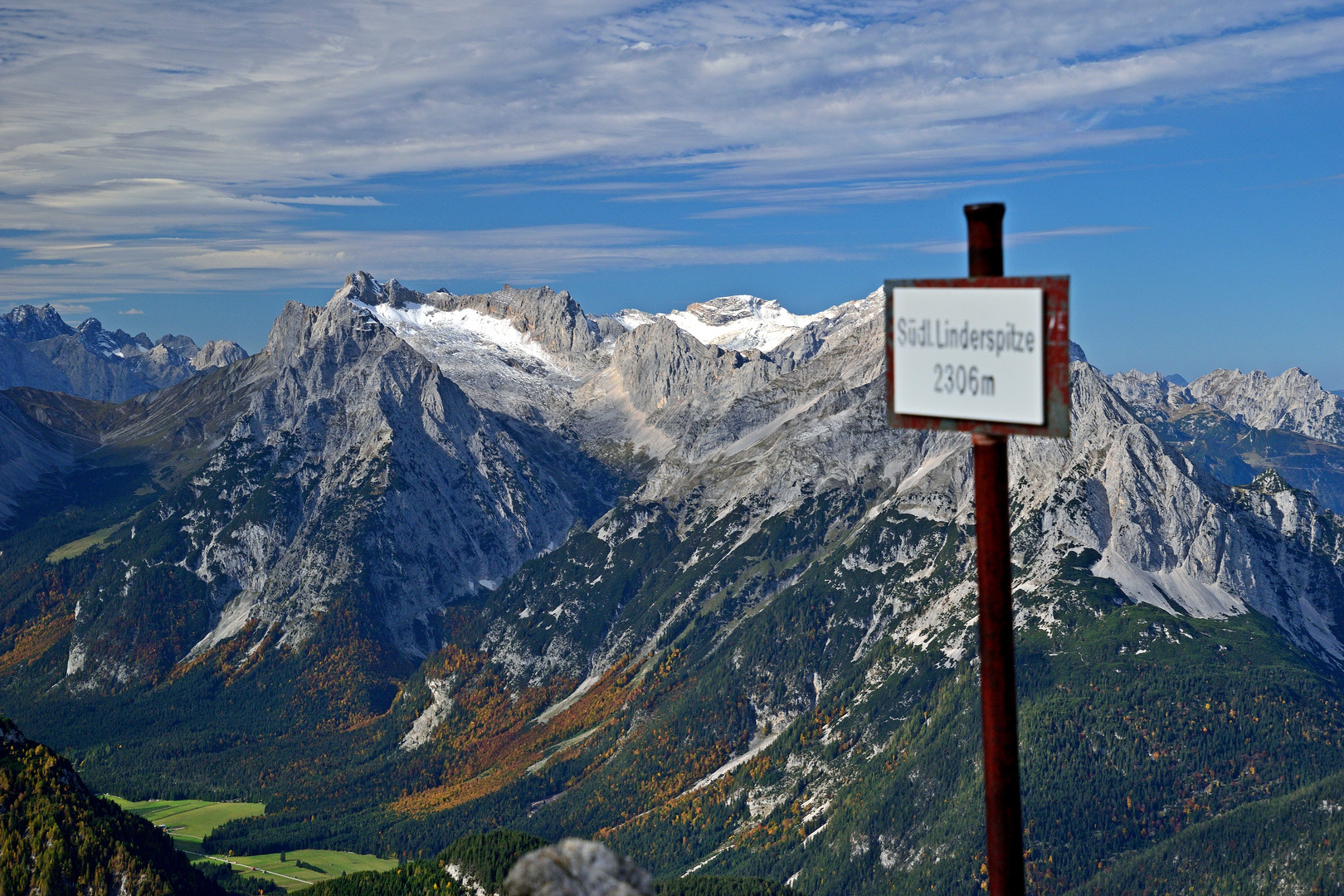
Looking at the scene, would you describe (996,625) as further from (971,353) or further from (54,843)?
(54,843)

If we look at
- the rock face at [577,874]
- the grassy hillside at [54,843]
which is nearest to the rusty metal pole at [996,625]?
the rock face at [577,874]

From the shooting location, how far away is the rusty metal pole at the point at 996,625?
22703 millimetres

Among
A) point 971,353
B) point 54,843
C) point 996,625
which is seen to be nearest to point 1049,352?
point 971,353

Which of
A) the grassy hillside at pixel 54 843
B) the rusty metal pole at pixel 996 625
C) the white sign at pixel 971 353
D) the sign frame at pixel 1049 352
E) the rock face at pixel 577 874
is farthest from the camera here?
the grassy hillside at pixel 54 843

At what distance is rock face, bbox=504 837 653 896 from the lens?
2433 cm

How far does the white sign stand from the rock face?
12029 mm

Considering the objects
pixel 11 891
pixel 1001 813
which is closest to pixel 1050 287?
pixel 1001 813

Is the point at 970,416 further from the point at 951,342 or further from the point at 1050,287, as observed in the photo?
the point at 1050,287

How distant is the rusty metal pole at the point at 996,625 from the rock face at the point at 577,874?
7.73 meters

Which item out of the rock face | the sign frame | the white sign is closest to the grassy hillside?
the rock face

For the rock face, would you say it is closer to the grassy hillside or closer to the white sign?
the white sign

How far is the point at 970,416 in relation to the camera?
2333 cm

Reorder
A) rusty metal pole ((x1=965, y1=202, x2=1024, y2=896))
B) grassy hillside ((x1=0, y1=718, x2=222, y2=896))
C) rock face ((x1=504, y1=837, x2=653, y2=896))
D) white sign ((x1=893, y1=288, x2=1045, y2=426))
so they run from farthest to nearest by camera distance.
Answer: grassy hillside ((x1=0, y1=718, x2=222, y2=896)) → rock face ((x1=504, y1=837, x2=653, y2=896)) → rusty metal pole ((x1=965, y1=202, x2=1024, y2=896)) → white sign ((x1=893, y1=288, x2=1045, y2=426))

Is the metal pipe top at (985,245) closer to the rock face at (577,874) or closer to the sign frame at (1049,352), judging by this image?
the sign frame at (1049,352)
